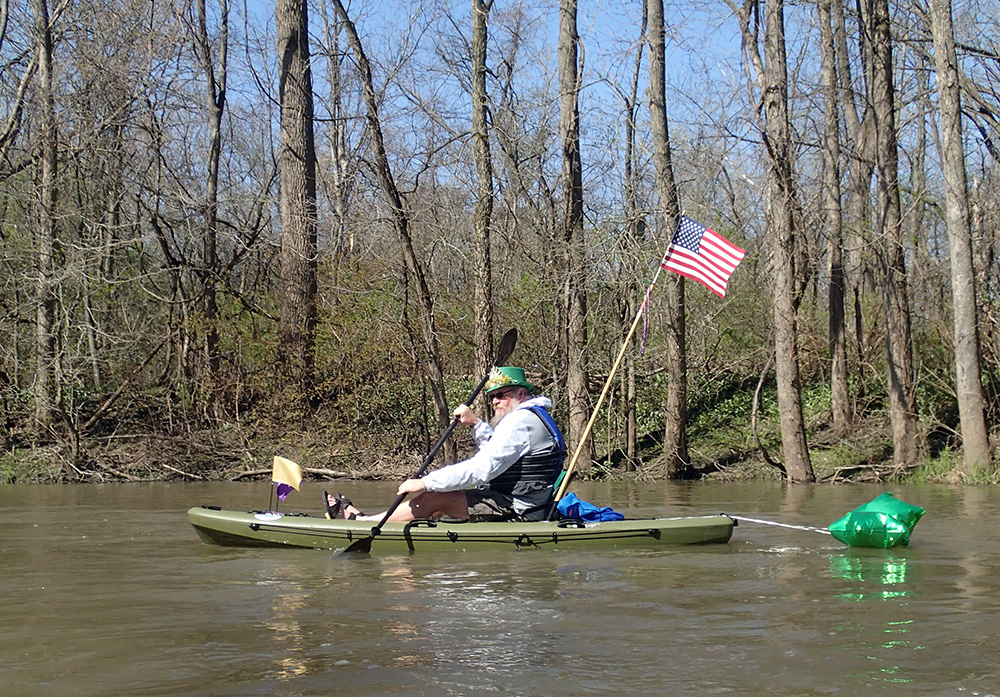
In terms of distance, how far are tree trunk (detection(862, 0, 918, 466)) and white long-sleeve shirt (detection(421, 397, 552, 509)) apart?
8311mm

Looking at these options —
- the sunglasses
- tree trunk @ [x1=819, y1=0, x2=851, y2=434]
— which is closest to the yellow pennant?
the sunglasses

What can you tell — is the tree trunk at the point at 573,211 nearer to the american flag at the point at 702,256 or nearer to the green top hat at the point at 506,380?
the american flag at the point at 702,256

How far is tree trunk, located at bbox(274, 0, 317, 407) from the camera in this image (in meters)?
17.5

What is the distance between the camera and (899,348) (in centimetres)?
1477

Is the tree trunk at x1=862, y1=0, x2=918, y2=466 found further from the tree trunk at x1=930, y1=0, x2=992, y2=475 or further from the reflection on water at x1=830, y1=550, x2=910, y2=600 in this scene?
the reflection on water at x1=830, y1=550, x2=910, y2=600

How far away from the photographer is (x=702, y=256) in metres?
10.1

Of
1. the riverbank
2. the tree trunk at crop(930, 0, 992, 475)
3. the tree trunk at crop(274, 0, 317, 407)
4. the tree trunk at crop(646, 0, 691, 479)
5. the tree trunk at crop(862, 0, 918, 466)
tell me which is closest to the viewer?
the tree trunk at crop(930, 0, 992, 475)

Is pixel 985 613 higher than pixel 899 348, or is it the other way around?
pixel 899 348

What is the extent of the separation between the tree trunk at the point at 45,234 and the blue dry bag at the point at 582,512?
390 inches

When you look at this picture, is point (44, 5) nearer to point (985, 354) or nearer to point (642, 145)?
point (642, 145)

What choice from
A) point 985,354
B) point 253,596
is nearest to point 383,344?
point 985,354

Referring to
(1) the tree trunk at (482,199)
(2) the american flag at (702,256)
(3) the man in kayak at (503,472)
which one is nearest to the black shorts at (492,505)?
(3) the man in kayak at (503,472)

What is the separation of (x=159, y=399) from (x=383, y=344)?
3557 millimetres

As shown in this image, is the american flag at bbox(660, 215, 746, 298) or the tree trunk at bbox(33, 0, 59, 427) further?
the tree trunk at bbox(33, 0, 59, 427)
